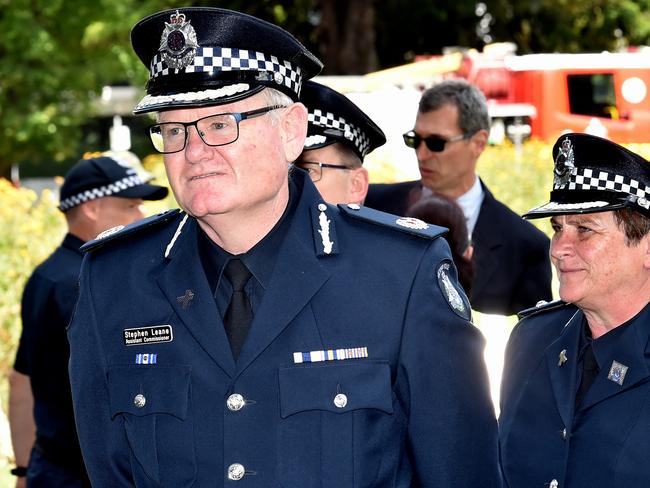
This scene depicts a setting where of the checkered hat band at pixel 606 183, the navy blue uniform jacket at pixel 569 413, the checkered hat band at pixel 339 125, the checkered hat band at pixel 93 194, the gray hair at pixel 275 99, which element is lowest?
the navy blue uniform jacket at pixel 569 413

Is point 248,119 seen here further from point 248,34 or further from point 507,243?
point 507,243

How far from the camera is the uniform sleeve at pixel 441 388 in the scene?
274 centimetres

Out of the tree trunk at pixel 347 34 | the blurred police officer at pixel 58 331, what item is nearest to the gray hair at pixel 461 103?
the blurred police officer at pixel 58 331

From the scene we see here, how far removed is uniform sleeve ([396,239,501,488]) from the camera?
108 inches

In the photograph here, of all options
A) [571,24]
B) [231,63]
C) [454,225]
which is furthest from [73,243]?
[571,24]

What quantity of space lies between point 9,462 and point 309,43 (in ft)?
54.5

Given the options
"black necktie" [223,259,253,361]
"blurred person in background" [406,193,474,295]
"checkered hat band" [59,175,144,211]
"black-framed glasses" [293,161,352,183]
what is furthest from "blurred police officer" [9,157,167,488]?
"black necktie" [223,259,253,361]

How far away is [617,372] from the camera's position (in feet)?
10.9

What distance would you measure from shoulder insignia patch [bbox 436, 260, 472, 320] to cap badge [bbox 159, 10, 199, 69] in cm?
80

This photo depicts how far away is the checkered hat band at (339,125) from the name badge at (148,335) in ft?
4.70

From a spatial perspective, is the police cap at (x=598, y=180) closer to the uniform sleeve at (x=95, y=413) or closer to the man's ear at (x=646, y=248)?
the man's ear at (x=646, y=248)

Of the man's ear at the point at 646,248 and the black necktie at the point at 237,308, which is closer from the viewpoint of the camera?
the black necktie at the point at 237,308

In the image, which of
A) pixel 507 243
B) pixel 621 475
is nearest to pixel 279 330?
pixel 621 475

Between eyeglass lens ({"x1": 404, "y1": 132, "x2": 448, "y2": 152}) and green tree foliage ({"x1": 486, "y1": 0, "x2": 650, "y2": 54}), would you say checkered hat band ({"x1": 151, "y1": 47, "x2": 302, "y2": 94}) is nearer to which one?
eyeglass lens ({"x1": 404, "y1": 132, "x2": 448, "y2": 152})
